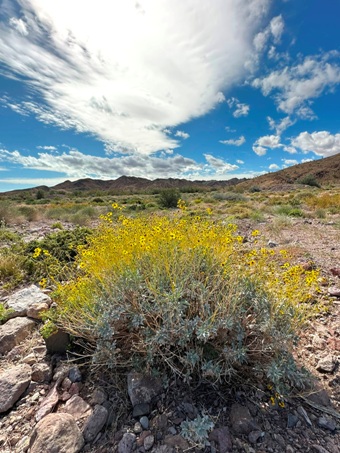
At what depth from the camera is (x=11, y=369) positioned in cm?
213

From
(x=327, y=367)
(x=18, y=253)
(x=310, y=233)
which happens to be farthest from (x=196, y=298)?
(x=310, y=233)

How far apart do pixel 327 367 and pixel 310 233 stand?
570cm

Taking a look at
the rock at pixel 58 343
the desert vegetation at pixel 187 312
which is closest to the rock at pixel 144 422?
the desert vegetation at pixel 187 312

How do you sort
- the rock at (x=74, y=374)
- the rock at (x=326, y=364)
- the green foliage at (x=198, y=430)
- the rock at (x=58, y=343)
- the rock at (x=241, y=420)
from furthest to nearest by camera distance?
1. the rock at (x=58, y=343)
2. the rock at (x=326, y=364)
3. the rock at (x=74, y=374)
4. the rock at (x=241, y=420)
5. the green foliage at (x=198, y=430)

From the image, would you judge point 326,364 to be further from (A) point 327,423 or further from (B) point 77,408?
(B) point 77,408

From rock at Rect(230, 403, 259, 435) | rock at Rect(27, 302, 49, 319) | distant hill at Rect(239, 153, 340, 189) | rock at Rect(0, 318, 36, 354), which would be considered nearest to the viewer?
rock at Rect(230, 403, 259, 435)

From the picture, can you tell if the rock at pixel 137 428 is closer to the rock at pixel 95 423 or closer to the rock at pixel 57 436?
the rock at pixel 95 423

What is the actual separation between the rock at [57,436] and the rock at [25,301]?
1.57 meters

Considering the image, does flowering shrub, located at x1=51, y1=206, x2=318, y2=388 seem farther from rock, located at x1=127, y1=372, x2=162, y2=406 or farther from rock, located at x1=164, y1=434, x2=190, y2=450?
rock, located at x1=164, y1=434, x2=190, y2=450

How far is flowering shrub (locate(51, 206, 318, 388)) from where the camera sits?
1.77 metres

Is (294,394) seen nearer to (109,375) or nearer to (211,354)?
(211,354)

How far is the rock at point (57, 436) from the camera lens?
1.51 metres

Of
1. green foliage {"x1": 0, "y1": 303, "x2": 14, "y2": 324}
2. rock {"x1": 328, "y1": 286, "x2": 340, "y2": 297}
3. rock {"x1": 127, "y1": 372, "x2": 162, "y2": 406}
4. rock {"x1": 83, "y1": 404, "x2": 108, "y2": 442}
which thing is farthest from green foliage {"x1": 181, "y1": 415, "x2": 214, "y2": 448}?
rock {"x1": 328, "y1": 286, "x2": 340, "y2": 297}

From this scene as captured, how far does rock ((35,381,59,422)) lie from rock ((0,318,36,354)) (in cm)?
82
